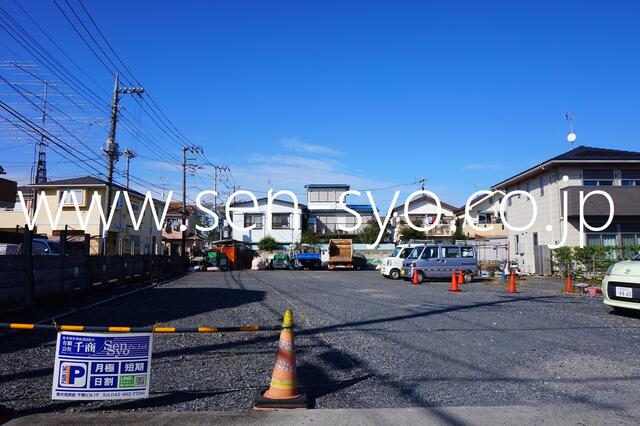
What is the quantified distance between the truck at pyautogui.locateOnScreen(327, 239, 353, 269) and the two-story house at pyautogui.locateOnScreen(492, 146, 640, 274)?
1575 cm

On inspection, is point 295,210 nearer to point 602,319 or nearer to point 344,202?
point 344,202

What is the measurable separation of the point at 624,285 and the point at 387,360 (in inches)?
246

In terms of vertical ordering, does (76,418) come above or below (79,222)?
below

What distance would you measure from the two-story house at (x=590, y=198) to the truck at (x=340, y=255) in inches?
620

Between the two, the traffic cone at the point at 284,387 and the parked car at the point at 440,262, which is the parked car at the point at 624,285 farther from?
the parked car at the point at 440,262

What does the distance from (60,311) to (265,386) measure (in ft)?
26.9

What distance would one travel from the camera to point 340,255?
4081cm

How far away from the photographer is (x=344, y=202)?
59281 millimetres

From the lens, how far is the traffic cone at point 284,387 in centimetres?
475

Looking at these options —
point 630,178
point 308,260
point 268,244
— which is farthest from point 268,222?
point 630,178

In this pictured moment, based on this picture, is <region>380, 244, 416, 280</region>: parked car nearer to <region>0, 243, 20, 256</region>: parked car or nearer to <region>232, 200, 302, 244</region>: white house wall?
<region>0, 243, 20, 256</region>: parked car

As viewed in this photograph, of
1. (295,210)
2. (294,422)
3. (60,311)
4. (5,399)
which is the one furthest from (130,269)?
(295,210)

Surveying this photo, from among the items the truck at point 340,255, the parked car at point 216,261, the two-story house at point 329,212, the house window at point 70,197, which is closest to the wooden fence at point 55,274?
the parked car at point 216,261

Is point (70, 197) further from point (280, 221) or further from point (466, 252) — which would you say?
point (466, 252)
